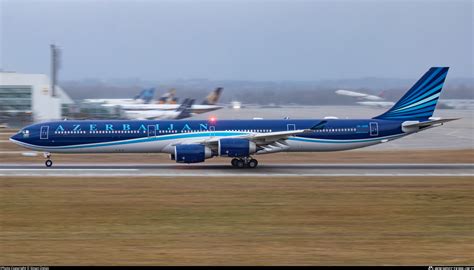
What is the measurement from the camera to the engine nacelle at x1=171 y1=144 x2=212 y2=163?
109ft

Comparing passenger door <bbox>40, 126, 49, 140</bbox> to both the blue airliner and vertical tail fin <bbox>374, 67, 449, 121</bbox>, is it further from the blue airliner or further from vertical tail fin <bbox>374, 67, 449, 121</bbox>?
vertical tail fin <bbox>374, 67, 449, 121</bbox>

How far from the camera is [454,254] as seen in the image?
15.0m

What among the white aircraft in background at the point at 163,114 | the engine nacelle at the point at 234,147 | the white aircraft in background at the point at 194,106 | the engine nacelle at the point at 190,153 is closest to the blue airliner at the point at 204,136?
the engine nacelle at the point at 234,147

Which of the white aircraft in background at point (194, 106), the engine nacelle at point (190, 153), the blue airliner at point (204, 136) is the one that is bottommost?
the engine nacelle at point (190, 153)

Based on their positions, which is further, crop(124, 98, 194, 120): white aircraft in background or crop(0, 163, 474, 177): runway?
crop(124, 98, 194, 120): white aircraft in background

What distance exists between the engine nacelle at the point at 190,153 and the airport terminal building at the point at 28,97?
42.8 meters

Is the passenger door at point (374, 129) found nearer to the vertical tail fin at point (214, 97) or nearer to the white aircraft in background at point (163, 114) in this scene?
the white aircraft in background at point (163, 114)

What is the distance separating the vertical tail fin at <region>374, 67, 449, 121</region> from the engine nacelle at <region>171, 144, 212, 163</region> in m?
11.0

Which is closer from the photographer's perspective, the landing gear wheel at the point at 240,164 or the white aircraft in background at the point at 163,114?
the landing gear wheel at the point at 240,164

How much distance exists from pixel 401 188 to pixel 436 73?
13.5m

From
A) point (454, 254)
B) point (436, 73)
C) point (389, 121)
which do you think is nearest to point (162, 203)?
point (454, 254)

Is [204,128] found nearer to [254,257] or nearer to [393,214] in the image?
[393,214]

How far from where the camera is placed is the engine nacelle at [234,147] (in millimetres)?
33844

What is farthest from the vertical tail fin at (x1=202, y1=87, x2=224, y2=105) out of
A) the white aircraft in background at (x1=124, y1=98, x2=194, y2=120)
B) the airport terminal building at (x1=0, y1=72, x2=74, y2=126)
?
the airport terminal building at (x1=0, y1=72, x2=74, y2=126)
